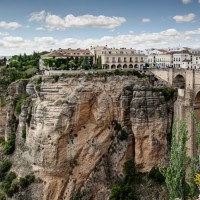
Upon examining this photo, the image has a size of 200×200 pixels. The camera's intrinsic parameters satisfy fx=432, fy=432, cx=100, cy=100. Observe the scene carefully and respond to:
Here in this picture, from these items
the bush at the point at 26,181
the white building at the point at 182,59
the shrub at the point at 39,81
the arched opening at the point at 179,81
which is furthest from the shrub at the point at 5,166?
the white building at the point at 182,59

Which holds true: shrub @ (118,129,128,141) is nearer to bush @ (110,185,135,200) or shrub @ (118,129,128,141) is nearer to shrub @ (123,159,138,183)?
shrub @ (123,159,138,183)

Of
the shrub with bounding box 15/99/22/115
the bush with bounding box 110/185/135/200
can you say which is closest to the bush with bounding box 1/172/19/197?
the shrub with bounding box 15/99/22/115

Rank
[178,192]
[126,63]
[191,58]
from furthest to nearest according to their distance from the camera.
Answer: [191,58] < [126,63] < [178,192]

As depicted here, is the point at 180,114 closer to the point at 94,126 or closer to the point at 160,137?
the point at 160,137

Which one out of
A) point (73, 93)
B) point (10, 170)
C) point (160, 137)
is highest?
point (73, 93)

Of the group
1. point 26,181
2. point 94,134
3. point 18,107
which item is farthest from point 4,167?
point 94,134

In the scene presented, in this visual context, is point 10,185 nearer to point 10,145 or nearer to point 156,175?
point 10,145

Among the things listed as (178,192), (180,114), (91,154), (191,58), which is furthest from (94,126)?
(191,58)

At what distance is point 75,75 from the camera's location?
99.1 ft

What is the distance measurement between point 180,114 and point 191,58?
2348 cm

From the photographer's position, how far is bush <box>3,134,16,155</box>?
3275cm

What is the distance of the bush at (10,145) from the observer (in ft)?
107

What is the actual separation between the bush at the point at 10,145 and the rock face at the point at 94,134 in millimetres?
3257

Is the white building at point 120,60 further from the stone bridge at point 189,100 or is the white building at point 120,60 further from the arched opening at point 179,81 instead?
the stone bridge at point 189,100
